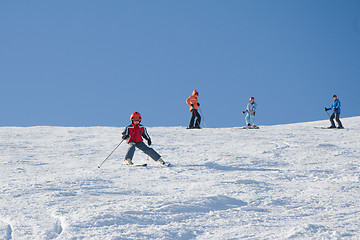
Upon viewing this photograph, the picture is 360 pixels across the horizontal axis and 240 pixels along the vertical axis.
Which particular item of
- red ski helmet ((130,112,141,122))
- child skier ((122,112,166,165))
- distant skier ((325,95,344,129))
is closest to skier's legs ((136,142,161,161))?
child skier ((122,112,166,165))

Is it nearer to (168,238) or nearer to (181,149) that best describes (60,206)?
(168,238)

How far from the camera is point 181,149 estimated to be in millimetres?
10328

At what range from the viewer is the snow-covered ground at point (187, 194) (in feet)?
12.6

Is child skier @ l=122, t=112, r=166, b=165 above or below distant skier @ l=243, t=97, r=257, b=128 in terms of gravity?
below

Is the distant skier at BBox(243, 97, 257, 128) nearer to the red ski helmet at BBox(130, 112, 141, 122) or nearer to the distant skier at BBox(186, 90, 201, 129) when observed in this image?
the distant skier at BBox(186, 90, 201, 129)

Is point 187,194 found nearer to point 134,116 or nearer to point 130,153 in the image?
point 130,153

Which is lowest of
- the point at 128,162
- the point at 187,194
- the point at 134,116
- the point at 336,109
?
the point at 187,194

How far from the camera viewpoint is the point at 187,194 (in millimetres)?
5117

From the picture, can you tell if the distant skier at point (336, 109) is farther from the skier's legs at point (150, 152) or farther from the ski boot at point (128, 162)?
the ski boot at point (128, 162)

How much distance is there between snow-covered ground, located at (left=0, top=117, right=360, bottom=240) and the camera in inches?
151

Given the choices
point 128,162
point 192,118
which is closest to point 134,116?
point 128,162

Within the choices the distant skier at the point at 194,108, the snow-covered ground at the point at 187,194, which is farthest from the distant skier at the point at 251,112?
the snow-covered ground at the point at 187,194

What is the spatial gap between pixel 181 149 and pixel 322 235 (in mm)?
6792

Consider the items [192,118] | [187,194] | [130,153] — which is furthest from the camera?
[192,118]
